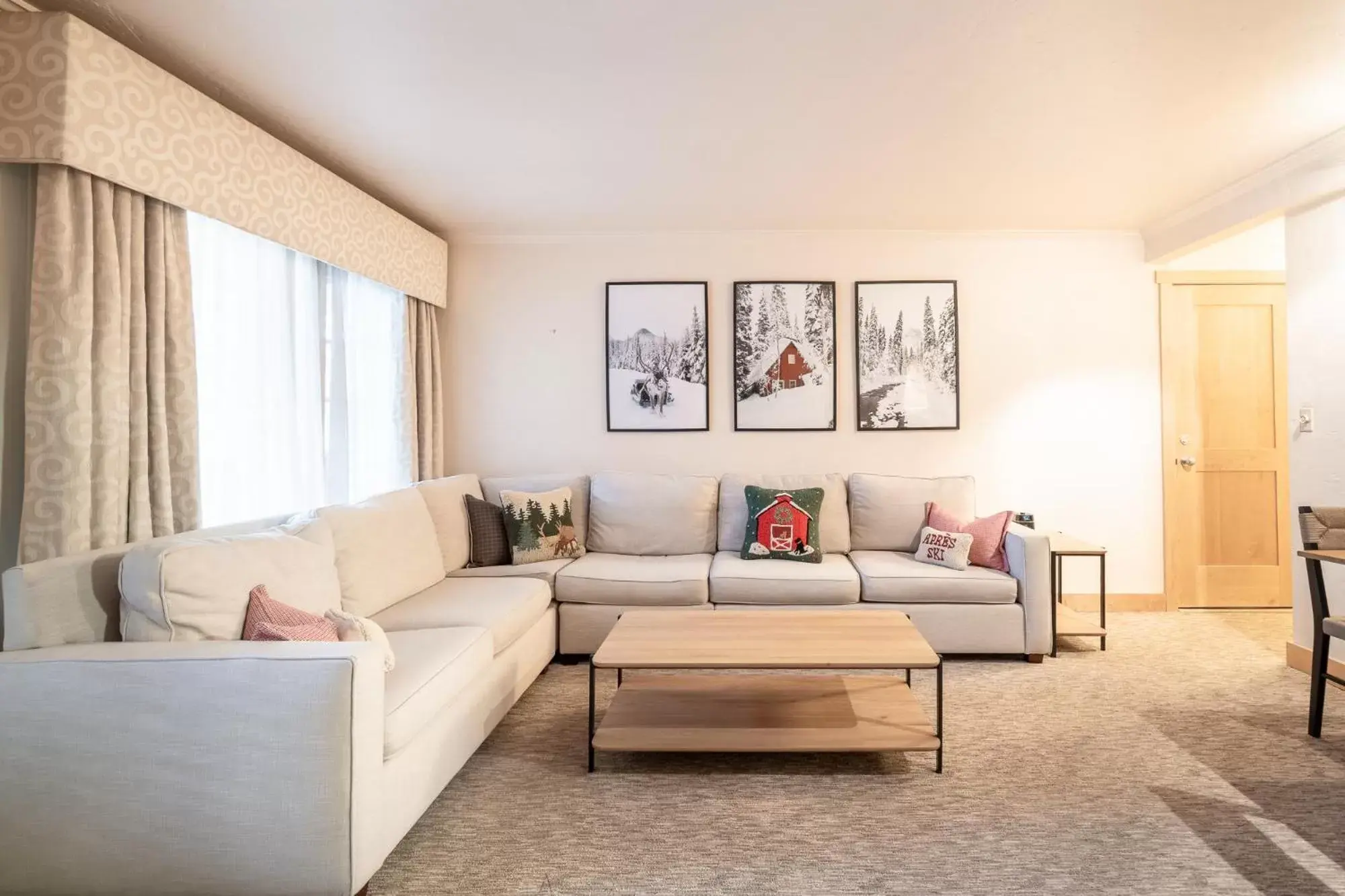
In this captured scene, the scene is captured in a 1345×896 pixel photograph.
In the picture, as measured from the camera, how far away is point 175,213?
2574 millimetres

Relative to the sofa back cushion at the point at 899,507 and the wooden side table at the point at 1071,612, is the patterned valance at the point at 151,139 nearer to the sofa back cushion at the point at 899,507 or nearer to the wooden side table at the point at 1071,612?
the sofa back cushion at the point at 899,507

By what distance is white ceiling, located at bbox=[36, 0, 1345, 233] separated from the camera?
225 cm

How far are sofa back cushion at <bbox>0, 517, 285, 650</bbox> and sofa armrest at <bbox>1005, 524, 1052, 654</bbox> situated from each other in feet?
12.0

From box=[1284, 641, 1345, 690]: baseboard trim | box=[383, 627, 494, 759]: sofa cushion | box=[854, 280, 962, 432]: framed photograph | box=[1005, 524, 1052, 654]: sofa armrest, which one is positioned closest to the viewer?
box=[383, 627, 494, 759]: sofa cushion

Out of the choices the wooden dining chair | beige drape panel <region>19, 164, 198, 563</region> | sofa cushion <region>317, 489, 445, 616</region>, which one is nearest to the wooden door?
the wooden dining chair

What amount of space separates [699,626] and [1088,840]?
1.43 metres

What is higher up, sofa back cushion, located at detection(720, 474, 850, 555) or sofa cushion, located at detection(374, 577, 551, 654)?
sofa back cushion, located at detection(720, 474, 850, 555)

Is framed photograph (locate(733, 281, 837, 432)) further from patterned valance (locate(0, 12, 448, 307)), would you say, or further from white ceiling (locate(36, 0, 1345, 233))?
patterned valance (locate(0, 12, 448, 307))

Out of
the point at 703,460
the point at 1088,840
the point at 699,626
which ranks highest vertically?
the point at 703,460

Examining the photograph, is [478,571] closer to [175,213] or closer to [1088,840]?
[175,213]

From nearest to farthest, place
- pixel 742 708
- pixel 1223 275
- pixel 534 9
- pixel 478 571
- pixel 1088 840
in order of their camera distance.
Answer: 1. pixel 1088 840
2. pixel 534 9
3. pixel 742 708
4. pixel 478 571
5. pixel 1223 275

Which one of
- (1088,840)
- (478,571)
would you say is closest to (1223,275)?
(1088,840)

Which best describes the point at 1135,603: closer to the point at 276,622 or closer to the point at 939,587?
the point at 939,587

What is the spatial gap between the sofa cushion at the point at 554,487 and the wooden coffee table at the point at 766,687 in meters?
1.28
